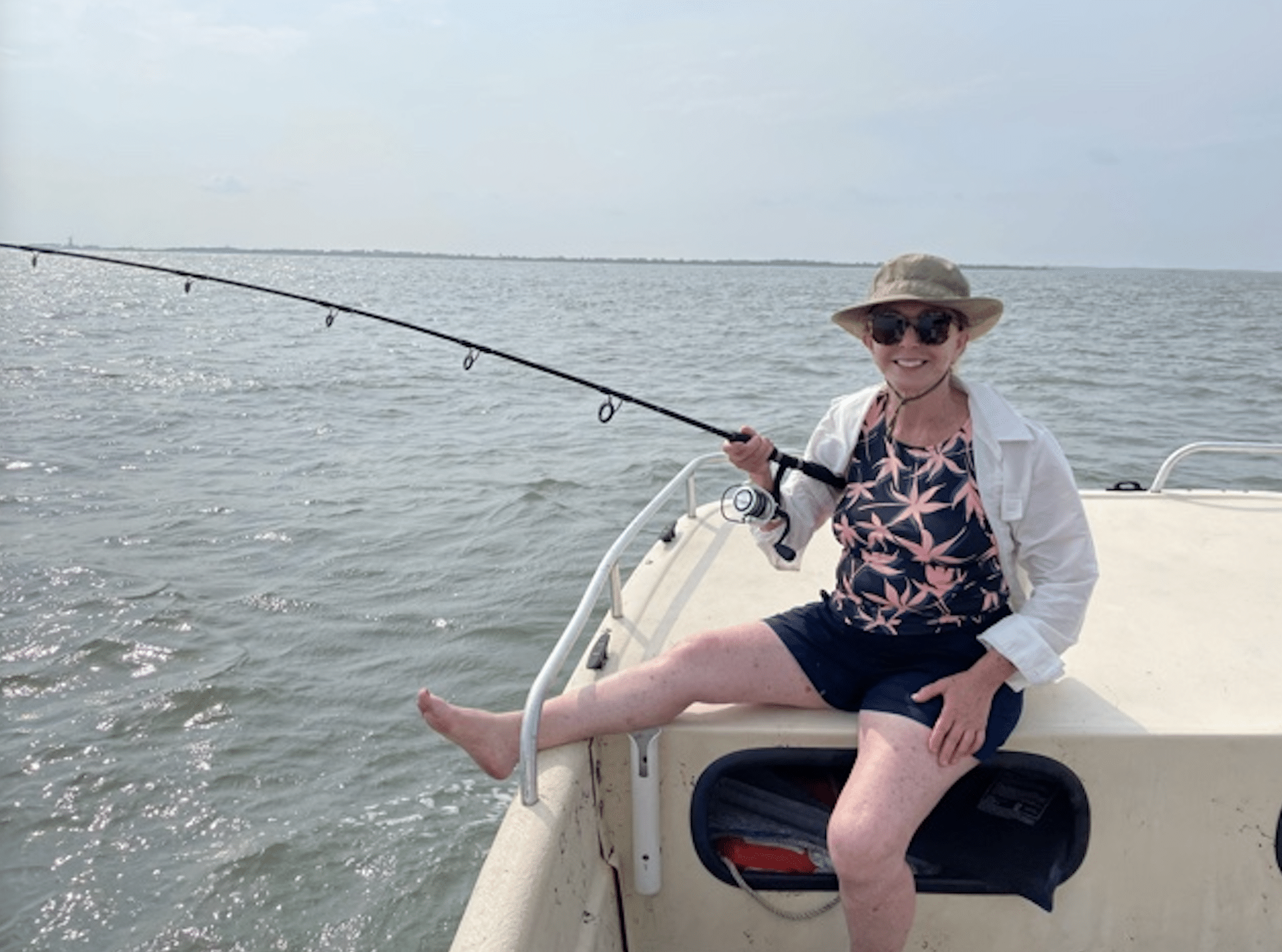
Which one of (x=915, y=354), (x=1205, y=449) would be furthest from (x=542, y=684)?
(x=1205, y=449)

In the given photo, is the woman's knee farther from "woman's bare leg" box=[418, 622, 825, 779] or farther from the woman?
"woman's bare leg" box=[418, 622, 825, 779]

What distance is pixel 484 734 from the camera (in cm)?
271

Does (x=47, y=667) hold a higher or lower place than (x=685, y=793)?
lower

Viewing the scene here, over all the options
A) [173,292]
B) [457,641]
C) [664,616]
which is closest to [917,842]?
[664,616]

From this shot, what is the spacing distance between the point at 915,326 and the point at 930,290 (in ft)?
0.31

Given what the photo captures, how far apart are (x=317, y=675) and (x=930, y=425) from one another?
187 inches

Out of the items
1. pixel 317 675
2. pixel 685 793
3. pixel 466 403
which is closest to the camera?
pixel 685 793

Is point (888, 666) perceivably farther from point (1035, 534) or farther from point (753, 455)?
point (753, 455)

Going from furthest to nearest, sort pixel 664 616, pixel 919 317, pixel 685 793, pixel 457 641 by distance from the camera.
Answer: pixel 457 641 → pixel 664 616 → pixel 685 793 → pixel 919 317

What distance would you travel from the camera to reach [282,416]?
47.9 ft

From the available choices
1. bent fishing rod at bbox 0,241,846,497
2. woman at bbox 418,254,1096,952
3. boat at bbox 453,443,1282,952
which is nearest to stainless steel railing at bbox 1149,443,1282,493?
boat at bbox 453,443,1282,952

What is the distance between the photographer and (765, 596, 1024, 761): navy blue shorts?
2.51m

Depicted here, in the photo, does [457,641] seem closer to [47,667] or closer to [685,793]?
[47,667]

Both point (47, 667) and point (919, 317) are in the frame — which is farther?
point (47, 667)
